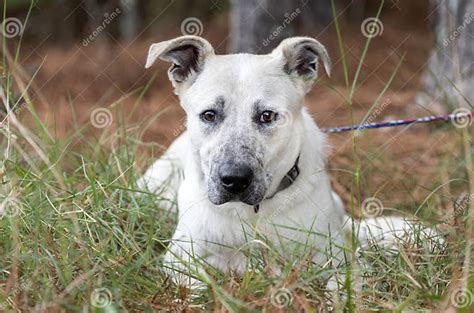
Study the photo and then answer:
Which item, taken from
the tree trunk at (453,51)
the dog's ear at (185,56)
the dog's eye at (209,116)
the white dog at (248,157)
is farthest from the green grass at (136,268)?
the tree trunk at (453,51)

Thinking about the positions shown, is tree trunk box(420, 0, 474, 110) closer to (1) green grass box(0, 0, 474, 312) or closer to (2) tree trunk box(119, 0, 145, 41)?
(1) green grass box(0, 0, 474, 312)

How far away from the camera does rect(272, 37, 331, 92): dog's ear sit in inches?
161

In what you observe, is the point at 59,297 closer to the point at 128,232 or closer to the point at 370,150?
the point at 128,232

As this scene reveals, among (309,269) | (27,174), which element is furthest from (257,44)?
(309,269)

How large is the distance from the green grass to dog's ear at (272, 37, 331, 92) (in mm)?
547

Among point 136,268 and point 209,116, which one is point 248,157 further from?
point 136,268

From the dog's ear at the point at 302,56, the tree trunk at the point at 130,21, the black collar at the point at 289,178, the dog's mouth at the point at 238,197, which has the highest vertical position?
the tree trunk at the point at 130,21

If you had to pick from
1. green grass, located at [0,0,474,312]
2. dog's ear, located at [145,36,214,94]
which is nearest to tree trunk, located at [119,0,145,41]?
dog's ear, located at [145,36,214,94]

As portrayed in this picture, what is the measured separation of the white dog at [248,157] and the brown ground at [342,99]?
1.22ft

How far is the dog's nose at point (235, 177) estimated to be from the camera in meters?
3.58

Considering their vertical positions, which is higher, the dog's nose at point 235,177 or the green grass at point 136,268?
the dog's nose at point 235,177

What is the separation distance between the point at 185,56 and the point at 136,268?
1.37 meters

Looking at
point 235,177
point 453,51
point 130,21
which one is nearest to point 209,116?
point 235,177

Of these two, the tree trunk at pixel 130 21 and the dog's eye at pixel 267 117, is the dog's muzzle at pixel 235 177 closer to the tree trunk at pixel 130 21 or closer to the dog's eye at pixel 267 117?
the dog's eye at pixel 267 117
